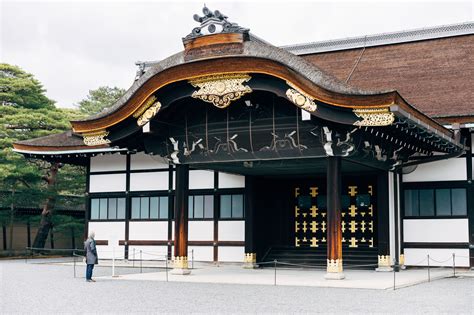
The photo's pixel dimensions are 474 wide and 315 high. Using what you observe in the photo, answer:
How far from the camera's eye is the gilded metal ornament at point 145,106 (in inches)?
696

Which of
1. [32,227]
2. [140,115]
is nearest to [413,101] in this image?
[140,115]

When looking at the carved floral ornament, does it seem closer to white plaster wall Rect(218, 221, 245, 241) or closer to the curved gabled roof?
the curved gabled roof

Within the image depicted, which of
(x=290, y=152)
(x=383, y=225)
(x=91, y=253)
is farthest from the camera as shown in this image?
(x=383, y=225)

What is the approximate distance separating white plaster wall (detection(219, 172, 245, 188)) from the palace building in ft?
0.17

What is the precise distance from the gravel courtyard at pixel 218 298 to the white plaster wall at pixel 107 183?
28.9 ft

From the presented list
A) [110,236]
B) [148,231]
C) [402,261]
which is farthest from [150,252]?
[402,261]

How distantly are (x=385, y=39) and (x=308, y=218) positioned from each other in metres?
7.52

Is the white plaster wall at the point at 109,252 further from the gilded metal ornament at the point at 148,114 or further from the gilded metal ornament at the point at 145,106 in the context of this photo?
the gilded metal ornament at the point at 145,106

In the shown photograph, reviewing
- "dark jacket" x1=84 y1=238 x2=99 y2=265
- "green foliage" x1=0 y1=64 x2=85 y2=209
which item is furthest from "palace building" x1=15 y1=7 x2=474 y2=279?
"green foliage" x1=0 y1=64 x2=85 y2=209

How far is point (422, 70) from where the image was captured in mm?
22609

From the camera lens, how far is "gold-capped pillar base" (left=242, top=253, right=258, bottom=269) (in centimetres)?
2166

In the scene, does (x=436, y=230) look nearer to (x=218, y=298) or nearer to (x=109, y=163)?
(x=218, y=298)

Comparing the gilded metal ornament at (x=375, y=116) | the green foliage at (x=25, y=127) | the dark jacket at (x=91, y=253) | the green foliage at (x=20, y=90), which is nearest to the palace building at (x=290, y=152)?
the gilded metal ornament at (x=375, y=116)

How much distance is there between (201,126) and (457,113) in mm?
7285
